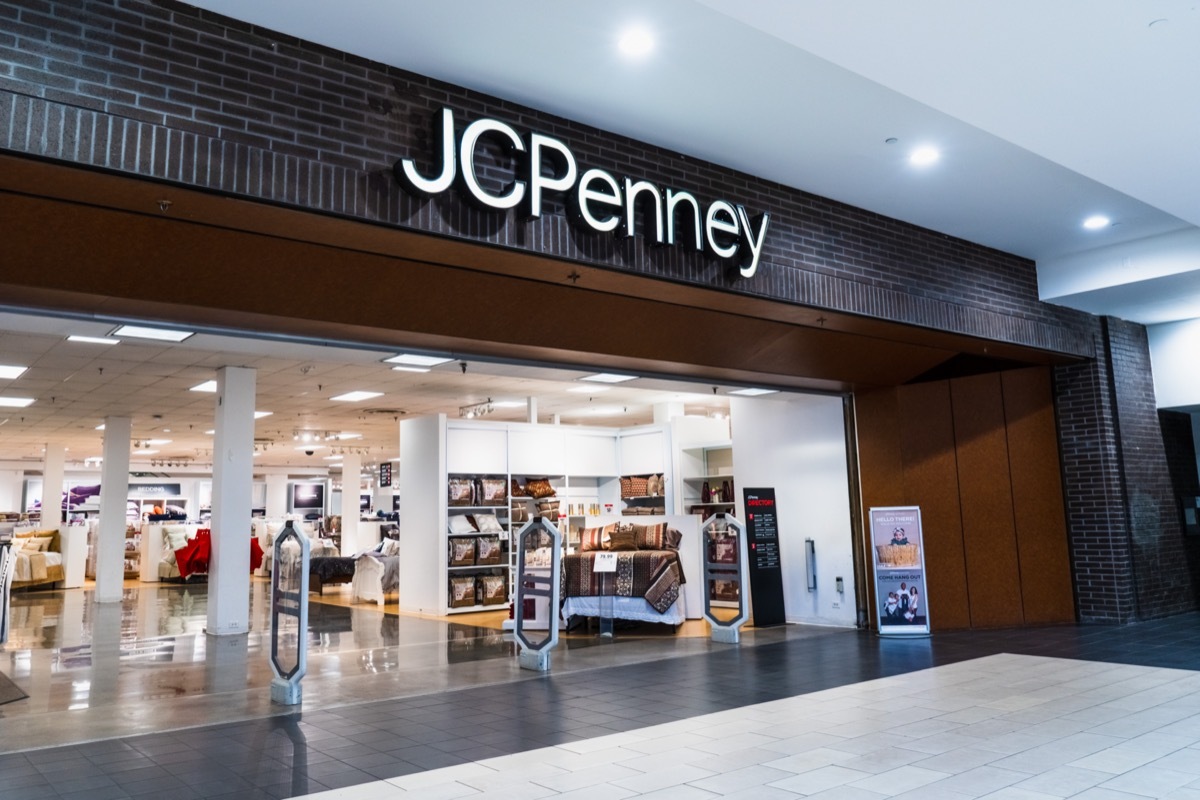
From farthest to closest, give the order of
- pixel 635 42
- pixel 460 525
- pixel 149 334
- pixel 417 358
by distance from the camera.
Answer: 1. pixel 460 525
2. pixel 417 358
3. pixel 149 334
4. pixel 635 42

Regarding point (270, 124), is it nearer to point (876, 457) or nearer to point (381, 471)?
point (876, 457)

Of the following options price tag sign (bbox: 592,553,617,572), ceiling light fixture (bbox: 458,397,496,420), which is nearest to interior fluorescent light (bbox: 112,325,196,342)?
price tag sign (bbox: 592,553,617,572)

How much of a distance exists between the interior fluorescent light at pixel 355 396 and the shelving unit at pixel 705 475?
4758 millimetres

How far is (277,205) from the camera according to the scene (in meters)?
4.03

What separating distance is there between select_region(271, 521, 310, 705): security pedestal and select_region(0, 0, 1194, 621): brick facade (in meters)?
2.84

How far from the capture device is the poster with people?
883 cm

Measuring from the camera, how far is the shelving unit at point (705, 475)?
40.4 feet

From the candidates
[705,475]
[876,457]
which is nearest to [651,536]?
[876,457]

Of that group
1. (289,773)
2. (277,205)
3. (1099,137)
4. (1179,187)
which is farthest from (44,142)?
(1179,187)

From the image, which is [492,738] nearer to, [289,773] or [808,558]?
[289,773]

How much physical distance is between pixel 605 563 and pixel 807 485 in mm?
2643

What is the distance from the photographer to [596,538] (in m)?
10.0

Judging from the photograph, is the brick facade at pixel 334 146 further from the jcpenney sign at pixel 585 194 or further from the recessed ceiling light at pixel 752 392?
the recessed ceiling light at pixel 752 392

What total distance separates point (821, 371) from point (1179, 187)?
3.50 metres
